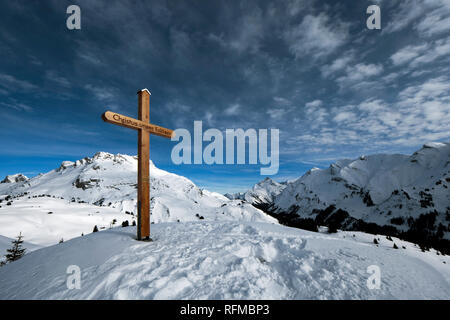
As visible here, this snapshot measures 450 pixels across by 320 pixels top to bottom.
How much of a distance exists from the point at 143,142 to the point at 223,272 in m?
5.95

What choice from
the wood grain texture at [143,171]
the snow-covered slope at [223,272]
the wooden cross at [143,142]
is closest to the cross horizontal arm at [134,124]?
the wooden cross at [143,142]

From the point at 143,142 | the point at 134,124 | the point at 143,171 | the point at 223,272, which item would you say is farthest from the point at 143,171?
the point at 223,272

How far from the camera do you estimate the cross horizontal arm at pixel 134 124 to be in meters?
6.27

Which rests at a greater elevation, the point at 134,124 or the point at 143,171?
the point at 134,124

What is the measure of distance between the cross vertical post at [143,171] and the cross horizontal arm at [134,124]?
220 mm

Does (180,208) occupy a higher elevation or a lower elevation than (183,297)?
lower

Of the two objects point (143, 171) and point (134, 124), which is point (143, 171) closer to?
point (143, 171)

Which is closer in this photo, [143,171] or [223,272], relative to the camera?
[223,272]

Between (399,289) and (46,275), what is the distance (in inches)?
329

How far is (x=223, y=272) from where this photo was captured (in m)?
4.40
